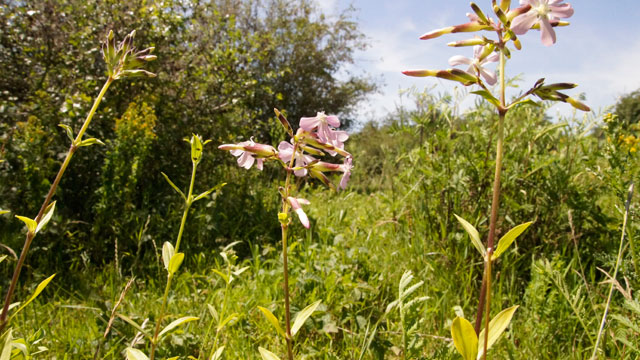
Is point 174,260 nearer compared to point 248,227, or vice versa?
point 174,260

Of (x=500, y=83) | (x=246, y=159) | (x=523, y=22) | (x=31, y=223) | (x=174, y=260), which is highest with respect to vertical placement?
(x=523, y=22)

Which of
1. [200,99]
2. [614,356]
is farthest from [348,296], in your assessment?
[200,99]

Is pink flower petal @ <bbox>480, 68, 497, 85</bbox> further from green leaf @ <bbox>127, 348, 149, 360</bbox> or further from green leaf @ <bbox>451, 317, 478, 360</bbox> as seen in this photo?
green leaf @ <bbox>127, 348, 149, 360</bbox>

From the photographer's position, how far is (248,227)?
319 cm

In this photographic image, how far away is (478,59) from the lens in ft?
2.94

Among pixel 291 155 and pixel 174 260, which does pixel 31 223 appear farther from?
pixel 291 155

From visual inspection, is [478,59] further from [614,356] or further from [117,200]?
[117,200]

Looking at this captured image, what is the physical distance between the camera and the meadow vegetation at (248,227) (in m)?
1.53

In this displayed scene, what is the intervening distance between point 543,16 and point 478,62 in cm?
15

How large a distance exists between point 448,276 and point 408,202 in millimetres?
943

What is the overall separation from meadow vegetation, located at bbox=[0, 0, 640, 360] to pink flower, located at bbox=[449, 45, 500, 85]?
0.21 meters

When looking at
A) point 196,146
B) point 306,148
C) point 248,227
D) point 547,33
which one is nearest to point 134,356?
point 196,146

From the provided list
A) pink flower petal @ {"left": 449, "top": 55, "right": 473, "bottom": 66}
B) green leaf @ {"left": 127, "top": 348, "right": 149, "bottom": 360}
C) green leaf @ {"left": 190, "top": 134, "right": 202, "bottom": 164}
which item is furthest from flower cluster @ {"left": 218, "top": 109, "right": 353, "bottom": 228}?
green leaf @ {"left": 127, "top": 348, "right": 149, "bottom": 360}

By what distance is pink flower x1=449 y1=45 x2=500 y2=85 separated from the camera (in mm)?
892
